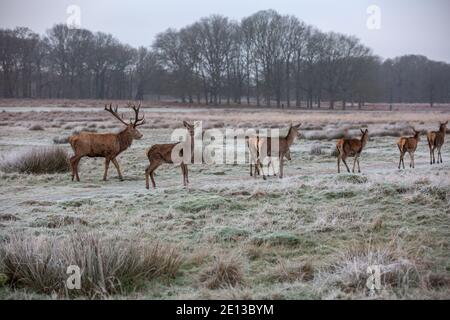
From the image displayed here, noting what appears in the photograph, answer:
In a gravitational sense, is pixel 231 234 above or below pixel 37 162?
below

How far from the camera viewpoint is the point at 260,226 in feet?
27.7

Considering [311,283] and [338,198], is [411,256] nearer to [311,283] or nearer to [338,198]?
[311,283]

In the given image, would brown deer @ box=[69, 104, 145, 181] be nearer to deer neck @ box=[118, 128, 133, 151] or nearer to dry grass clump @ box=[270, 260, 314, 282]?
deer neck @ box=[118, 128, 133, 151]

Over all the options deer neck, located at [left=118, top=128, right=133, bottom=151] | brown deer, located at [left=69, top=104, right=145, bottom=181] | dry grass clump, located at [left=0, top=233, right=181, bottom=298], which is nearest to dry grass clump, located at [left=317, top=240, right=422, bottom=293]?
dry grass clump, located at [left=0, top=233, right=181, bottom=298]

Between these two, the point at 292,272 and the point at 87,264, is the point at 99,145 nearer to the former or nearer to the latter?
the point at 87,264

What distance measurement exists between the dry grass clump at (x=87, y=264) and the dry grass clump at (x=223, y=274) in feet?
1.54

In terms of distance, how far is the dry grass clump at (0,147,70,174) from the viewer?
15373 mm

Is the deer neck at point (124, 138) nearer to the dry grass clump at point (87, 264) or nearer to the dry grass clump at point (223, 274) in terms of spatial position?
the dry grass clump at point (87, 264)

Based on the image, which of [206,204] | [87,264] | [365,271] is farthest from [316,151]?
[87,264]

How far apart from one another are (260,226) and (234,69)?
191 feet

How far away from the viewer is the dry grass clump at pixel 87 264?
5863 millimetres

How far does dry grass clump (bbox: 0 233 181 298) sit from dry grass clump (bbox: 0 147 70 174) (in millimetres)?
9229
